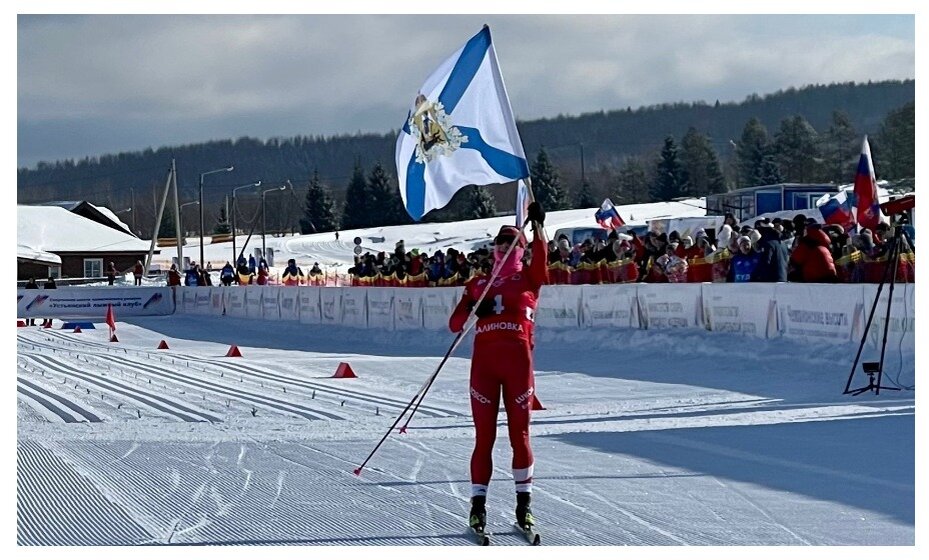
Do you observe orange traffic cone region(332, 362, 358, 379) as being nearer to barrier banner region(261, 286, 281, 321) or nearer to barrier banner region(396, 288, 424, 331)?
barrier banner region(396, 288, 424, 331)

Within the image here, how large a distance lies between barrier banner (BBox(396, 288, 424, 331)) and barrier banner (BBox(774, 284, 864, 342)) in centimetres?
1113

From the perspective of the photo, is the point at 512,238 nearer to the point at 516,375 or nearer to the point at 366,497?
the point at 516,375

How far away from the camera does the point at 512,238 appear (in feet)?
25.8

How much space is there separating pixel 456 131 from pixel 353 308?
780 inches

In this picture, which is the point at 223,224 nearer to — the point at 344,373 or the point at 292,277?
the point at 292,277

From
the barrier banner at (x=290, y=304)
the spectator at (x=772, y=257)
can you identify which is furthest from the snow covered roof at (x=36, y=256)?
the spectator at (x=772, y=257)

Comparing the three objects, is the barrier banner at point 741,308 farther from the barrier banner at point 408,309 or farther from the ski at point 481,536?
the ski at point 481,536

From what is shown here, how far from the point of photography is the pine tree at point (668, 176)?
353 ft

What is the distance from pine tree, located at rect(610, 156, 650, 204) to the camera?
134 metres
